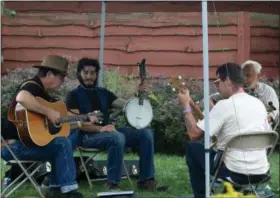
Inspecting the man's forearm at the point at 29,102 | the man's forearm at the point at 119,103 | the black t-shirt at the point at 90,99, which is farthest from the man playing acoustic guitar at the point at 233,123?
the black t-shirt at the point at 90,99

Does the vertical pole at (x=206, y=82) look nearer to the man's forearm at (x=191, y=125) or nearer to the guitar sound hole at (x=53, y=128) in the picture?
the man's forearm at (x=191, y=125)

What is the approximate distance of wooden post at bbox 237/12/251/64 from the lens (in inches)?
388

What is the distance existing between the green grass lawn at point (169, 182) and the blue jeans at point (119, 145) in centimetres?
22

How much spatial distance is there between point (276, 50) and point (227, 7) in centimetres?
91

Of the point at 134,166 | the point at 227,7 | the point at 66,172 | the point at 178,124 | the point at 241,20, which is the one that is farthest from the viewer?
the point at 227,7

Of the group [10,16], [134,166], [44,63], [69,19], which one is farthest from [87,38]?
[44,63]

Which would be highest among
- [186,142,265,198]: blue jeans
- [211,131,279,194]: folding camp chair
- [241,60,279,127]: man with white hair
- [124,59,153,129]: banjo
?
[241,60,279,127]: man with white hair

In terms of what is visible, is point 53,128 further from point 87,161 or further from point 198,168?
point 198,168

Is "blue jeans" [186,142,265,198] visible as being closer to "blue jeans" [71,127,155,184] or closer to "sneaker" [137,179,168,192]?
"blue jeans" [71,127,155,184]

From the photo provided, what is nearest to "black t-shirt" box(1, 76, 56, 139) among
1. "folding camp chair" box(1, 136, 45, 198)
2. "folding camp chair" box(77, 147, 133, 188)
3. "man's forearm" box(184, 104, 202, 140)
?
"folding camp chair" box(1, 136, 45, 198)

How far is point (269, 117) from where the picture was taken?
21.1 ft

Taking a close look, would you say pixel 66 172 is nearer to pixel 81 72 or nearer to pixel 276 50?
pixel 81 72

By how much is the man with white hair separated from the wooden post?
317 cm

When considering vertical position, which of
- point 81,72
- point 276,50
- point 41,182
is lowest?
point 41,182
